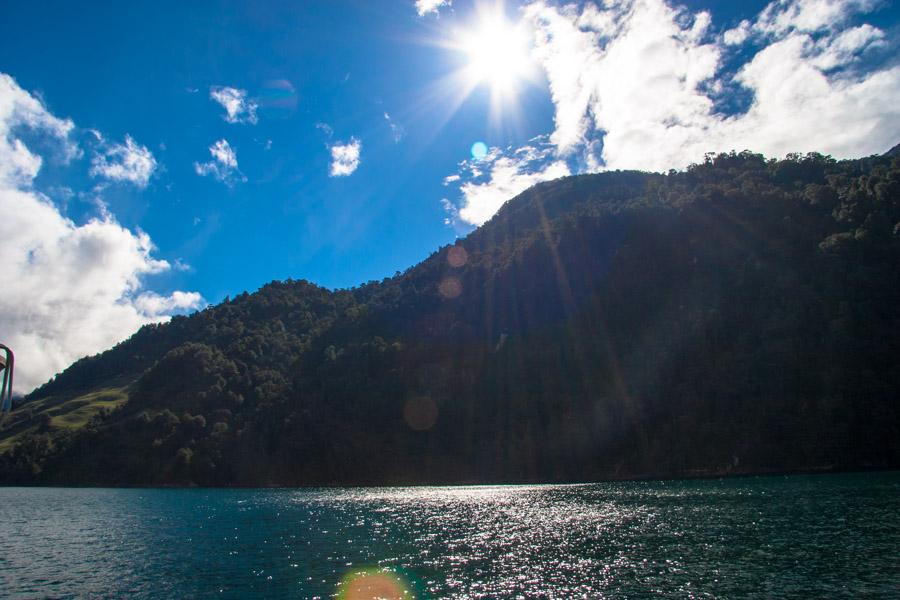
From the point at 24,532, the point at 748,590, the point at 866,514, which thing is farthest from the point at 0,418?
the point at 24,532

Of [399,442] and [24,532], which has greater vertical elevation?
[399,442]

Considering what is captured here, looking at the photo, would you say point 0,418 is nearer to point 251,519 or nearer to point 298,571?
point 298,571

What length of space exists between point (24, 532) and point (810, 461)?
149397mm

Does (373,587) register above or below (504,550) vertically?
below

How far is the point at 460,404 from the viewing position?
190375mm

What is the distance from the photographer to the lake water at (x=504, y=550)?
121 ft

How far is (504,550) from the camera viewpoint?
4912 cm

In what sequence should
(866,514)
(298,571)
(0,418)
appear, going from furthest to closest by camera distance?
(866,514)
(298,571)
(0,418)

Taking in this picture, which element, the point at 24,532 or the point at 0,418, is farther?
the point at 24,532

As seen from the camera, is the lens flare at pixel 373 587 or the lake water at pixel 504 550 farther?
the lake water at pixel 504 550

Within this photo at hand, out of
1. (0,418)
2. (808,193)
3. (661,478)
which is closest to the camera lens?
(0,418)

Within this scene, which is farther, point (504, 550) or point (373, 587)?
point (504, 550)

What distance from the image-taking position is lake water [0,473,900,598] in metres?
36.8

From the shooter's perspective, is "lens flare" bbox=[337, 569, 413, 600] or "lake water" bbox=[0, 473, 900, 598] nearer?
"lens flare" bbox=[337, 569, 413, 600]
